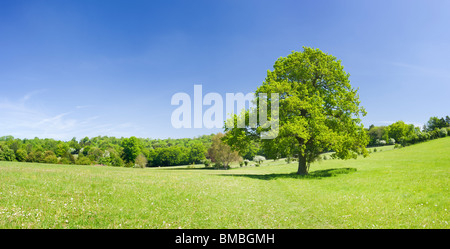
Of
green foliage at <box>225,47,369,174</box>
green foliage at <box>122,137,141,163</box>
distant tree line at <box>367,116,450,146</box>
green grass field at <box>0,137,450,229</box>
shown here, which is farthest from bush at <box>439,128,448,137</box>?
green foliage at <box>122,137,141,163</box>

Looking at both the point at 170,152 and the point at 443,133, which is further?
the point at 170,152

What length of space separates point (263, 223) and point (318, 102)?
22.3 m

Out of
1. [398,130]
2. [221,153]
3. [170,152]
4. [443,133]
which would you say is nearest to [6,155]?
[170,152]

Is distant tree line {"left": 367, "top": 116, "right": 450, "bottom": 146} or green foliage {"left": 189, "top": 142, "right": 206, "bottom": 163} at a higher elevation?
distant tree line {"left": 367, "top": 116, "right": 450, "bottom": 146}

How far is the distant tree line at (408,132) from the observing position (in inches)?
Answer: 3605

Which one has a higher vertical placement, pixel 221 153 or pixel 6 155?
pixel 221 153

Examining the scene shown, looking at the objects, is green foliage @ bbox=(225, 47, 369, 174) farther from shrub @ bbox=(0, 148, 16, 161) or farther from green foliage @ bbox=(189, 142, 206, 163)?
shrub @ bbox=(0, 148, 16, 161)

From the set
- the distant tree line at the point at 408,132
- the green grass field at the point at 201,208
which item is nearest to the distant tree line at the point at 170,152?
the distant tree line at the point at 408,132

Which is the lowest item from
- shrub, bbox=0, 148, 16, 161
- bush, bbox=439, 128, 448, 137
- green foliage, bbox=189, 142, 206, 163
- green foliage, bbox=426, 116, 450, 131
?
green foliage, bbox=189, 142, 206, 163

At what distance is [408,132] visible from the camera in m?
128

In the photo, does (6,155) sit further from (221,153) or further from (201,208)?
(201,208)

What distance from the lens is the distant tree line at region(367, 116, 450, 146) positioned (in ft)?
300
